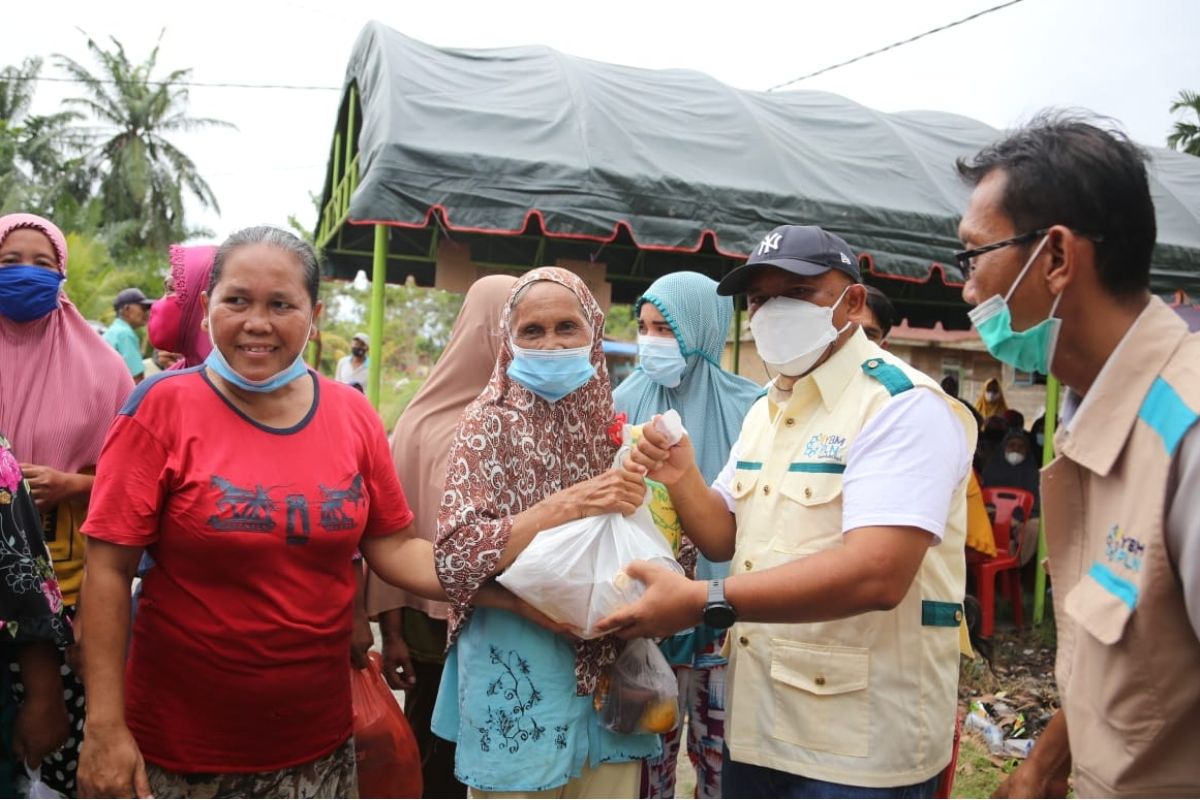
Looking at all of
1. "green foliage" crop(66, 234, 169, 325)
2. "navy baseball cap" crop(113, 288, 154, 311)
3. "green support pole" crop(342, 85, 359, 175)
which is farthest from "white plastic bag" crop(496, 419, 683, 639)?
"green foliage" crop(66, 234, 169, 325)

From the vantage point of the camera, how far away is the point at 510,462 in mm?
2129

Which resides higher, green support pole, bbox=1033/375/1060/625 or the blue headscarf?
the blue headscarf

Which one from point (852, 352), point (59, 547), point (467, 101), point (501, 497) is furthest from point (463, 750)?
point (467, 101)

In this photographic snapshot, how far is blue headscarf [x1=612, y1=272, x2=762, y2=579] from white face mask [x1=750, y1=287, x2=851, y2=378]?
0.98m

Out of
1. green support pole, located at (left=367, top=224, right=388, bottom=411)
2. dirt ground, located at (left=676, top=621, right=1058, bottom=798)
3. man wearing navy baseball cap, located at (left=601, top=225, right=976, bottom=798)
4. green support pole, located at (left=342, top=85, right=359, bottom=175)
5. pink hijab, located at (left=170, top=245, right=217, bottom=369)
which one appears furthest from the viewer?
green support pole, located at (left=342, top=85, right=359, bottom=175)

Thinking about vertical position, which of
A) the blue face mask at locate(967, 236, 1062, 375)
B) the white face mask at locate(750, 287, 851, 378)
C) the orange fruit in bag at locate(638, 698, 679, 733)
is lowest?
the orange fruit in bag at locate(638, 698, 679, 733)

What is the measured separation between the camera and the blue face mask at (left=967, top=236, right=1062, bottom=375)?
1.46 meters

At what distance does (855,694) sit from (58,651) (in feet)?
6.41

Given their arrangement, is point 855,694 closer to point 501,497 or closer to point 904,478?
point 904,478

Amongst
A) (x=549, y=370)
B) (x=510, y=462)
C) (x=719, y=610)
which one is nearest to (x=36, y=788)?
(x=510, y=462)

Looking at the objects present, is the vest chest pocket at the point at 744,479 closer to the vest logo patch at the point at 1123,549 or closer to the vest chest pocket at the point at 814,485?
the vest chest pocket at the point at 814,485

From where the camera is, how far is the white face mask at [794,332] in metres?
2.08

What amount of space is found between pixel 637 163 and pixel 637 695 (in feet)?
14.2

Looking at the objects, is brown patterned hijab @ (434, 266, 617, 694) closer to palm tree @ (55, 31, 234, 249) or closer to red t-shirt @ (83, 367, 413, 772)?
red t-shirt @ (83, 367, 413, 772)
